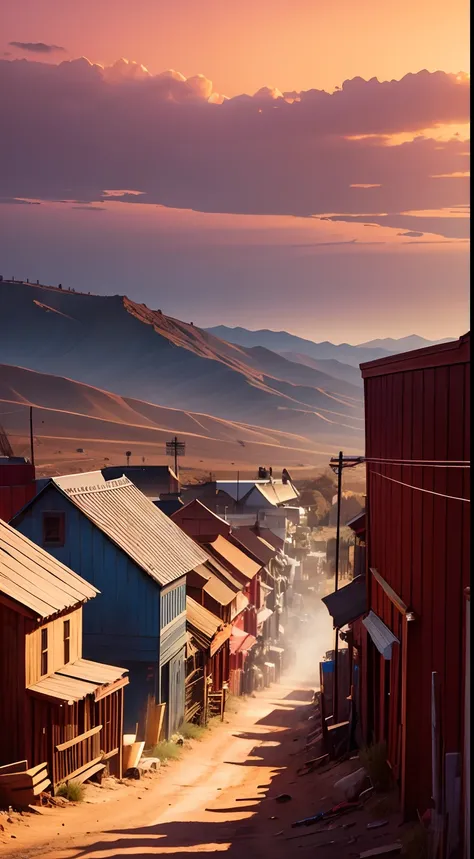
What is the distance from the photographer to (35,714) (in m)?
23.3

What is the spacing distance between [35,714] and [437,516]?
10.6m

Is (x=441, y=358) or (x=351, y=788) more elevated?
(x=441, y=358)

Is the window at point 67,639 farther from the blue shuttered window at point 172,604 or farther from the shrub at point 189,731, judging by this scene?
the shrub at point 189,731

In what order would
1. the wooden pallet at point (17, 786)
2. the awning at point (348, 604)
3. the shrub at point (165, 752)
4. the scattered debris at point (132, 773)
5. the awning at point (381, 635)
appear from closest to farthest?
the awning at point (381, 635), the wooden pallet at point (17, 786), the scattered debris at point (132, 773), the awning at point (348, 604), the shrub at point (165, 752)

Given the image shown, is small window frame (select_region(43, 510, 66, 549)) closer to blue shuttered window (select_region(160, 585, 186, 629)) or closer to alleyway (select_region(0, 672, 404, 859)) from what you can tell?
blue shuttered window (select_region(160, 585, 186, 629))

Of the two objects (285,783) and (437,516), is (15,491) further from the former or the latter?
(437,516)

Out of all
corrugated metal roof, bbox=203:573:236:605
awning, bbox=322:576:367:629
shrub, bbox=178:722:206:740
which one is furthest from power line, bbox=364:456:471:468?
corrugated metal roof, bbox=203:573:236:605

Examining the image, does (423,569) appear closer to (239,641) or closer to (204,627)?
(204,627)

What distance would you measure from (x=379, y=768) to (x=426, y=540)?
586cm

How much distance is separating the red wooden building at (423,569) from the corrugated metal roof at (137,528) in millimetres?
11062

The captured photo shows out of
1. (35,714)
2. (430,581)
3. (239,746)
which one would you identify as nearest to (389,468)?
(430,581)

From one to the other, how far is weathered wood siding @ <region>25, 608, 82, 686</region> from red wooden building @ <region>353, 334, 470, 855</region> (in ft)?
23.4

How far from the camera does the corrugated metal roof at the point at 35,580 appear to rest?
2355 centimetres

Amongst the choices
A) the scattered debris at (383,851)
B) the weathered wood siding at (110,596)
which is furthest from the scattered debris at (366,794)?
the weathered wood siding at (110,596)
